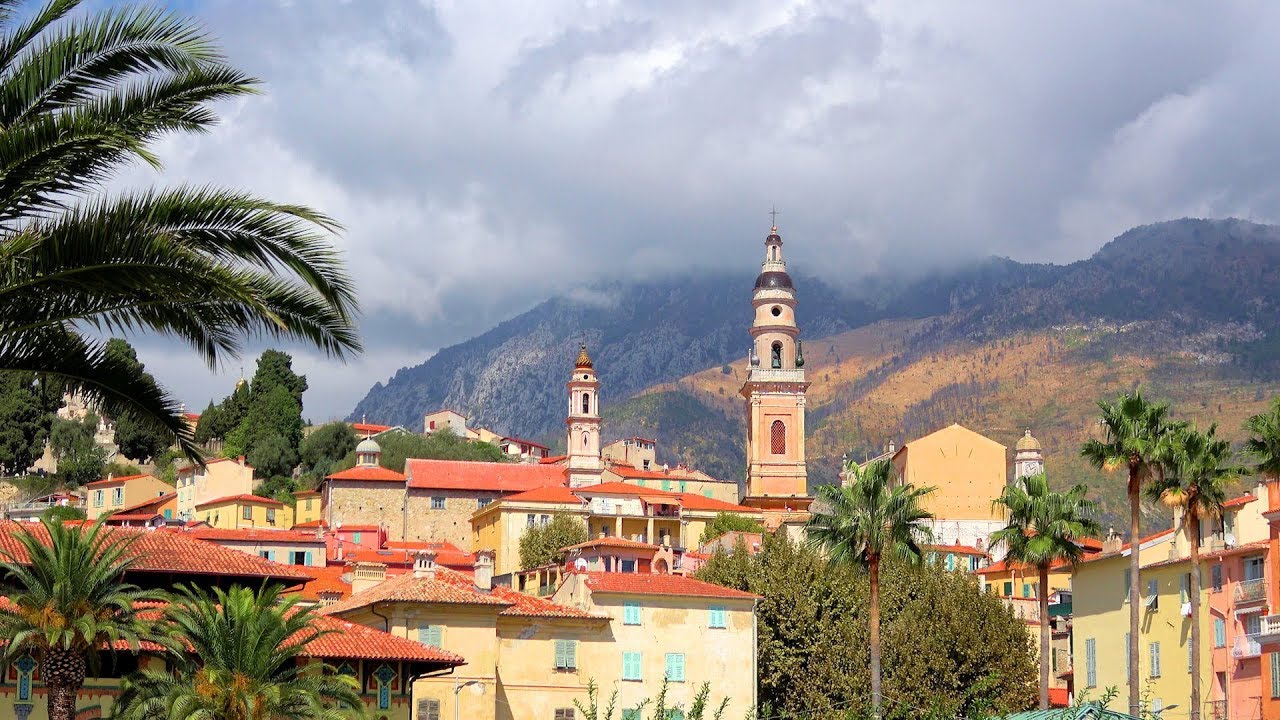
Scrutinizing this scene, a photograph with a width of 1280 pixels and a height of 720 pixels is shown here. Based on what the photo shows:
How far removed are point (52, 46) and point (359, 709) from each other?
91.0ft

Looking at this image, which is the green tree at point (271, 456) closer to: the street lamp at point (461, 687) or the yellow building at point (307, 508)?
the yellow building at point (307, 508)

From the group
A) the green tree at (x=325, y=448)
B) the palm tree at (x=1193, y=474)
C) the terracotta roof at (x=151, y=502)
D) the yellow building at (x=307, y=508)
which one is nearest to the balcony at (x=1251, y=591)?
the palm tree at (x=1193, y=474)

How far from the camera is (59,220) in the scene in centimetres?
1911

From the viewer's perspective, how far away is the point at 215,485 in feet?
451

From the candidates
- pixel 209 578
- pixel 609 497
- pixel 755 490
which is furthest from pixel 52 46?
pixel 755 490

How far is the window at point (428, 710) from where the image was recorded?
5853 cm

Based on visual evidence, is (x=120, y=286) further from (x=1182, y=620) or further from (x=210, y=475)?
(x=210, y=475)

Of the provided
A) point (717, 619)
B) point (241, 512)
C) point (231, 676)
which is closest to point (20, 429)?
point (241, 512)

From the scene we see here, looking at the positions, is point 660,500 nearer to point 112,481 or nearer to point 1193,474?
point 112,481

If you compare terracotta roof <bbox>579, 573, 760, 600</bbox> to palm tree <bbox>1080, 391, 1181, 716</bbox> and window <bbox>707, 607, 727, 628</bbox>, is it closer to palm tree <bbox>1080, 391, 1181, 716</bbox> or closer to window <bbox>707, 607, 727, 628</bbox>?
window <bbox>707, 607, 727, 628</bbox>

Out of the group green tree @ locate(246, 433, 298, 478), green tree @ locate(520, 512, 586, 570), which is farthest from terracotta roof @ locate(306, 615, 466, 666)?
green tree @ locate(246, 433, 298, 478)

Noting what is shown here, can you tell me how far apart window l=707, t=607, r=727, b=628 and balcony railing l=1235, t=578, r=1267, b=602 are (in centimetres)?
1854

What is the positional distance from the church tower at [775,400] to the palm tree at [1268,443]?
9262cm

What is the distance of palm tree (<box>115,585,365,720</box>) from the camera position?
40.4m
